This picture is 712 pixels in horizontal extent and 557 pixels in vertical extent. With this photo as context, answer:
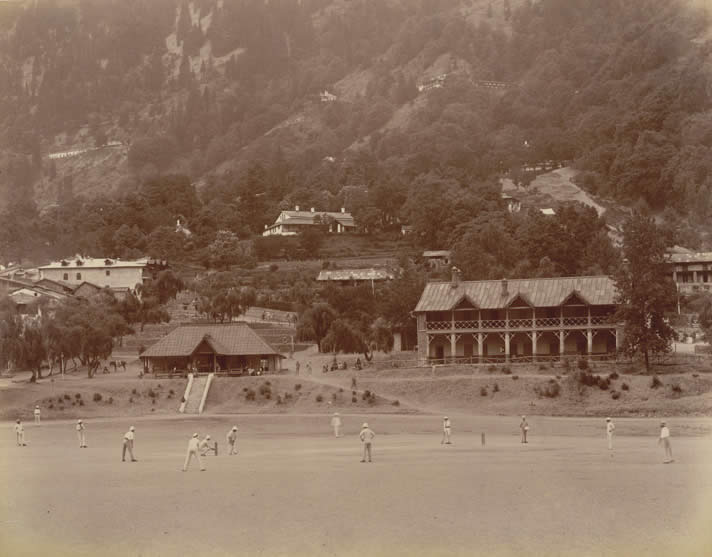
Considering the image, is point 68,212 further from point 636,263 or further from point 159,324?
point 636,263

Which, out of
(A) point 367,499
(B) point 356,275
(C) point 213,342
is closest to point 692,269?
(B) point 356,275

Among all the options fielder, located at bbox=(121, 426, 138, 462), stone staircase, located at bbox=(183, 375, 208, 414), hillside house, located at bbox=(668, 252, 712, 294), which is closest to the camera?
fielder, located at bbox=(121, 426, 138, 462)

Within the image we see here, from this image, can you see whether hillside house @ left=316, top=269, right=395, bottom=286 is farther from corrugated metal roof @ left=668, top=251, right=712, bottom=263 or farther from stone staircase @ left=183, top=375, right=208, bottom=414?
stone staircase @ left=183, top=375, right=208, bottom=414

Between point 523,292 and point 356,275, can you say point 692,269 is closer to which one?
point 356,275

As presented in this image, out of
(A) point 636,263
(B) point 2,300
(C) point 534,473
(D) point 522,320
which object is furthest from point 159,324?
(C) point 534,473

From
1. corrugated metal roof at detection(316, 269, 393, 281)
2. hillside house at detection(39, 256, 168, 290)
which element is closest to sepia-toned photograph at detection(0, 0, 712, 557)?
hillside house at detection(39, 256, 168, 290)
